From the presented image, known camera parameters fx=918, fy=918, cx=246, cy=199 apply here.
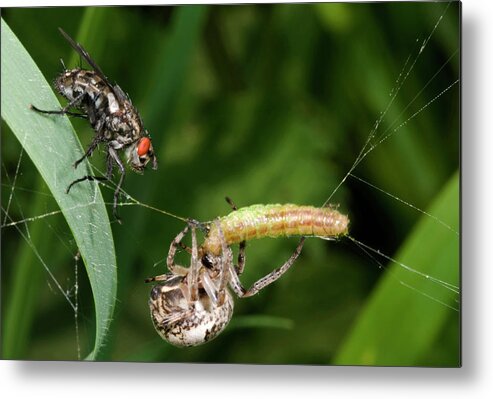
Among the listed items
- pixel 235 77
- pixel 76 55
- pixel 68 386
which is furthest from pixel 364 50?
pixel 68 386

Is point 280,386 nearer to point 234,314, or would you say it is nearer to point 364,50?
point 234,314

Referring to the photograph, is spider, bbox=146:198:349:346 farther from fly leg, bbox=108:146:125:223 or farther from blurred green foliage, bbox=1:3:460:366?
fly leg, bbox=108:146:125:223

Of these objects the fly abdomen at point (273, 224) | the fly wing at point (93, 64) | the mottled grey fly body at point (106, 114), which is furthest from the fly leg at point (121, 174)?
the fly abdomen at point (273, 224)

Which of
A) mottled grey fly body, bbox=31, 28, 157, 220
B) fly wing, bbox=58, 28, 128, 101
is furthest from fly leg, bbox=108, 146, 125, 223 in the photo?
fly wing, bbox=58, 28, 128, 101

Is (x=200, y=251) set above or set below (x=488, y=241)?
below

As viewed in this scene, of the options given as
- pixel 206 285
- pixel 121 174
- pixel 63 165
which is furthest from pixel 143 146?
pixel 206 285
